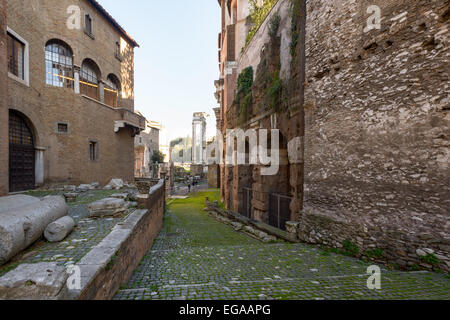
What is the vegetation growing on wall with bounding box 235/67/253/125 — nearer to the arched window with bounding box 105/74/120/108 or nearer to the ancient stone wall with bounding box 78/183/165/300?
the ancient stone wall with bounding box 78/183/165/300

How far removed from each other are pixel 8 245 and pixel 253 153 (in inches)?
365

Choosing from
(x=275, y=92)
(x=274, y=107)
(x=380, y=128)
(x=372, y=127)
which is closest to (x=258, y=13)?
(x=275, y=92)

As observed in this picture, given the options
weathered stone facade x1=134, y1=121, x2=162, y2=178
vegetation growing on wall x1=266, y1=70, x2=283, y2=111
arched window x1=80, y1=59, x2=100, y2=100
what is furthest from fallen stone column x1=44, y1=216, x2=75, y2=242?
weathered stone facade x1=134, y1=121, x2=162, y2=178

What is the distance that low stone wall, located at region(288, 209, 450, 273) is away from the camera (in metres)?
4.05

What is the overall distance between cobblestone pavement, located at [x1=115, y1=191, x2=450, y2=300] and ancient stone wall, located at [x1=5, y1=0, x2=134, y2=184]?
33.2 feet

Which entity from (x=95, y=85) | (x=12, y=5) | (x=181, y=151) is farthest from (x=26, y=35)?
(x=181, y=151)

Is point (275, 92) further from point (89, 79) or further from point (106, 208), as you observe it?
point (89, 79)

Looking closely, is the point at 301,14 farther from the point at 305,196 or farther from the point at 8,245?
the point at 8,245

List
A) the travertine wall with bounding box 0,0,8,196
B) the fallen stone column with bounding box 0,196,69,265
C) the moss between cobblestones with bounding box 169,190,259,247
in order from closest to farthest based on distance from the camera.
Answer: the fallen stone column with bounding box 0,196,69,265
the travertine wall with bounding box 0,0,8,196
the moss between cobblestones with bounding box 169,190,259,247

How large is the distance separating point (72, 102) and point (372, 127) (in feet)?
49.0

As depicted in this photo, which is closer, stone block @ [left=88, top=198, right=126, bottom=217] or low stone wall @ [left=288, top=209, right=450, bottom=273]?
low stone wall @ [left=288, top=209, right=450, bottom=273]

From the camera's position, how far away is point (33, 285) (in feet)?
6.22

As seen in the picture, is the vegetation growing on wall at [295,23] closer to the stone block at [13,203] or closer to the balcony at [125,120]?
the stone block at [13,203]

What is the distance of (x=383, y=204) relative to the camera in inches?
189
